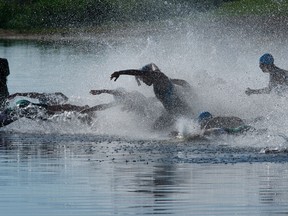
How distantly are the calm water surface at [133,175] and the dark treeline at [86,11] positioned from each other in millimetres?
47080

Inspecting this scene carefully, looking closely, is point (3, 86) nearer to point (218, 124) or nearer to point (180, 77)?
point (180, 77)

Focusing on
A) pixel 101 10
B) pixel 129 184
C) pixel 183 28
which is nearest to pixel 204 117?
pixel 129 184

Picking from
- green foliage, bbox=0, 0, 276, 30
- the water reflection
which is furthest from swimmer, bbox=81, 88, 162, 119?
green foliage, bbox=0, 0, 276, 30

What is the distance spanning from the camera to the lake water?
20078mm

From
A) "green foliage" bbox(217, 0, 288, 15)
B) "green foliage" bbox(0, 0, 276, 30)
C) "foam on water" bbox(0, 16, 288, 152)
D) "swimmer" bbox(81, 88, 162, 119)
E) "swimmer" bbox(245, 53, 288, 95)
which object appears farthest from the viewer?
"green foliage" bbox(0, 0, 276, 30)

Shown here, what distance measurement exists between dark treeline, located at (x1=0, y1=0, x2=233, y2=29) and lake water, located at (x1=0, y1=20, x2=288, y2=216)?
37.5 metres

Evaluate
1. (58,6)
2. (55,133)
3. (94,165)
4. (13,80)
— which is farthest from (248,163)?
(58,6)

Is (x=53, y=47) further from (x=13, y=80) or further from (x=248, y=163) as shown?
(x=248, y=163)

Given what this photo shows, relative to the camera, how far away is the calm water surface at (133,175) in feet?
65.2

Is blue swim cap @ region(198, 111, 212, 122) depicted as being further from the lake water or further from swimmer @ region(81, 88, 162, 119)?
swimmer @ region(81, 88, 162, 119)

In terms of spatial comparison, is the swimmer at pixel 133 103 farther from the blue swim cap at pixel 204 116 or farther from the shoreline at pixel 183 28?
the shoreline at pixel 183 28

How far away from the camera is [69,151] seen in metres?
27.0

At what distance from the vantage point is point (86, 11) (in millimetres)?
83312

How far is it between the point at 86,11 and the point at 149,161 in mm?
58837
